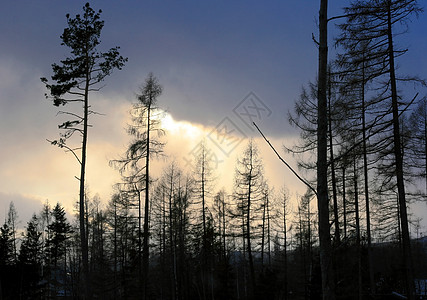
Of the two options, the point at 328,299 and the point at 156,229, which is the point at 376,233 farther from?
the point at 328,299

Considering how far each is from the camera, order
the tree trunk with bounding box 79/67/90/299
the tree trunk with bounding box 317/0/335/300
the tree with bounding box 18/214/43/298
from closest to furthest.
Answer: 1. the tree trunk with bounding box 317/0/335/300
2. the tree trunk with bounding box 79/67/90/299
3. the tree with bounding box 18/214/43/298

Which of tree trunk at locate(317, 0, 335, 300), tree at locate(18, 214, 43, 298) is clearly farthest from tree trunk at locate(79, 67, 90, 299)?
tree at locate(18, 214, 43, 298)

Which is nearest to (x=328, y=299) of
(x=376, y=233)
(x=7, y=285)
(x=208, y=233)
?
(x=376, y=233)

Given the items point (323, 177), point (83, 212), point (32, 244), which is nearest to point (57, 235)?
point (32, 244)

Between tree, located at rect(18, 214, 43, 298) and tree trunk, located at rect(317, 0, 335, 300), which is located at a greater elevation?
tree trunk, located at rect(317, 0, 335, 300)

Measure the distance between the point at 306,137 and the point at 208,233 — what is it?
60.2 feet

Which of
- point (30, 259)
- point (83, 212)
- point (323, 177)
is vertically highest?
point (323, 177)

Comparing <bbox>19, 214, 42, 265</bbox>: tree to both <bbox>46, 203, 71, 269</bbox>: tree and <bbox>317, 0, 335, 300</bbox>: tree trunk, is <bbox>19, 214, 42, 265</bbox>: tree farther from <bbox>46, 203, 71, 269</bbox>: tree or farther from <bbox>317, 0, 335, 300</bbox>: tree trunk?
<bbox>317, 0, 335, 300</bbox>: tree trunk

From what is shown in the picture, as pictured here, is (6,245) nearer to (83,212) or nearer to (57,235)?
(57,235)

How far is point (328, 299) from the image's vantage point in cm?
414

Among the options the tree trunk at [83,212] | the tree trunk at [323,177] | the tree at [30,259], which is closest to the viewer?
the tree trunk at [323,177]

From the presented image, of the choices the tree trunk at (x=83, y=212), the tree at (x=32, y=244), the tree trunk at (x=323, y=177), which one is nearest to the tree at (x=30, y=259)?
the tree at (x=32, y=244)

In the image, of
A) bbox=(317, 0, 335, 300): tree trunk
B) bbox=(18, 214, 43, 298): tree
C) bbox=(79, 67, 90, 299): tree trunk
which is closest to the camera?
bbox=(317, 0, 335, 300): tree trunk

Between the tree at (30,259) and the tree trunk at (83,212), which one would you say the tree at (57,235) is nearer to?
the tree at (30,259)
